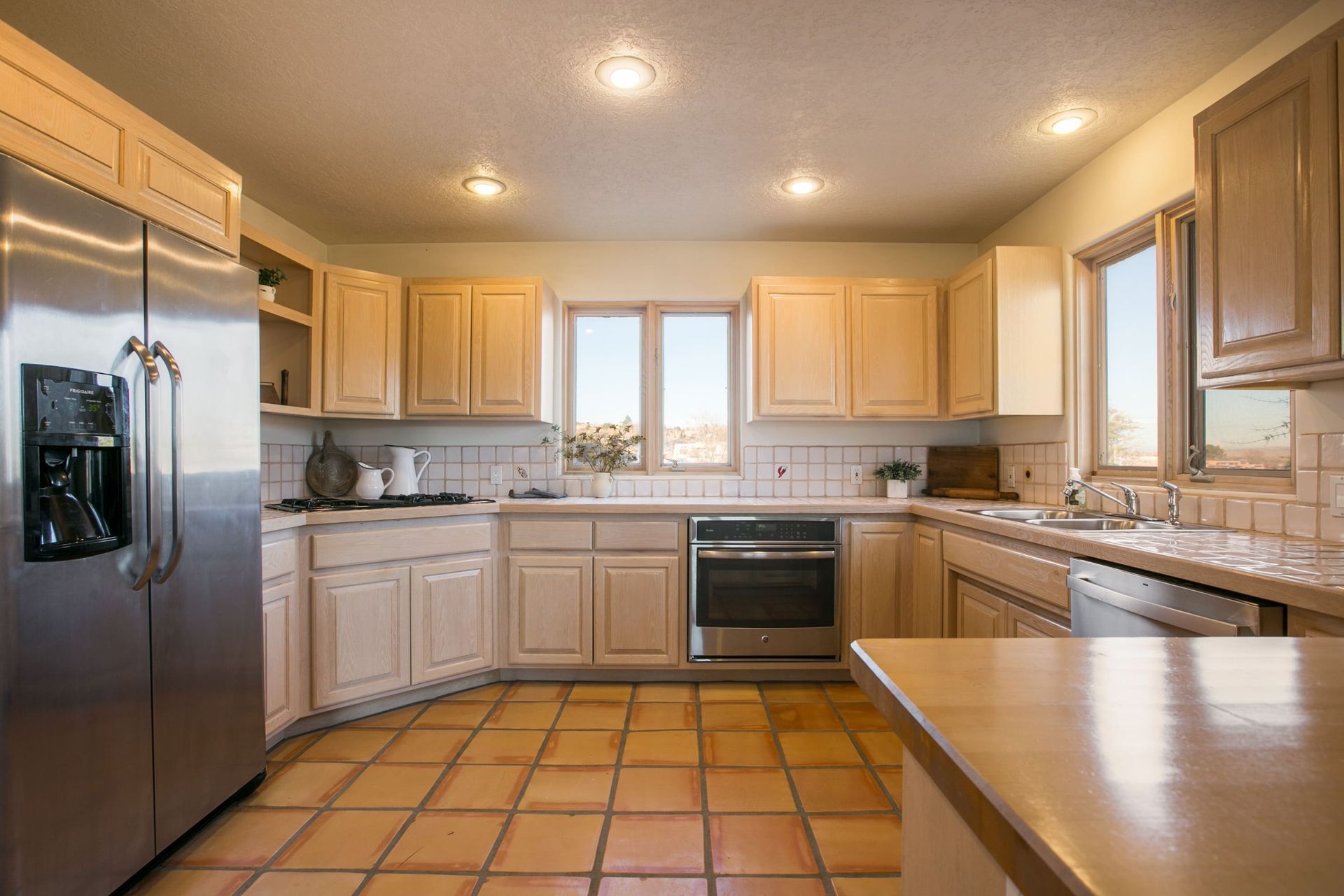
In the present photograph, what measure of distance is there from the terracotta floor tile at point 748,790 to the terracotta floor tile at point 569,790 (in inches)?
13.2

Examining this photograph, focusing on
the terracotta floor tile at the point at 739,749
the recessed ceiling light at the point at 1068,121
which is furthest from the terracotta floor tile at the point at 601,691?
the recessed ceiling light at the point at 1068,121

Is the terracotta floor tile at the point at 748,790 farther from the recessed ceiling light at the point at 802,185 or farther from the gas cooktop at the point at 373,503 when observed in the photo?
the recessed ceiling light at the point at 802,185

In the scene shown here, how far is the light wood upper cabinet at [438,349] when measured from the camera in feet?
10.8

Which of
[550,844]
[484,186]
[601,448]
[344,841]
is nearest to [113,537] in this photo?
[344,841]

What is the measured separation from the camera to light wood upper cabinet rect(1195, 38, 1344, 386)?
56.2 inches

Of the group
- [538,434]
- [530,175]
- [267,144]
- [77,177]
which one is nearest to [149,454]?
[77,177]

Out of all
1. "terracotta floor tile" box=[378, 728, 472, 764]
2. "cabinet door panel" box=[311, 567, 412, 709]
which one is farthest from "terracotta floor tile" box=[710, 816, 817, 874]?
"cabinet door panel" box=[311, 567, 412, 709]

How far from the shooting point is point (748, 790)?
2.04m

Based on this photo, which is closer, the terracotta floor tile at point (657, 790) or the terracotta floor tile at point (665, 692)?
the terracotta floor tile at point (657, 790)

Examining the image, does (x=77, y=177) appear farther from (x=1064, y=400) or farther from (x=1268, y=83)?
(x=1064, y=400)

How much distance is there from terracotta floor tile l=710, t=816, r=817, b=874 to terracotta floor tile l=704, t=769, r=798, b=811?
0.05 m

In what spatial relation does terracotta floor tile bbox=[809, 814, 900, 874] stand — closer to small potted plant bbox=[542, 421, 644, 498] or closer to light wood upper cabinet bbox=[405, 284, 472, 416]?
small potted plant bbox=[542, 421, 644, 498]

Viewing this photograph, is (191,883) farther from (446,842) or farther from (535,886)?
(535,886)

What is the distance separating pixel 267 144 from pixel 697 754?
2.91 meters
